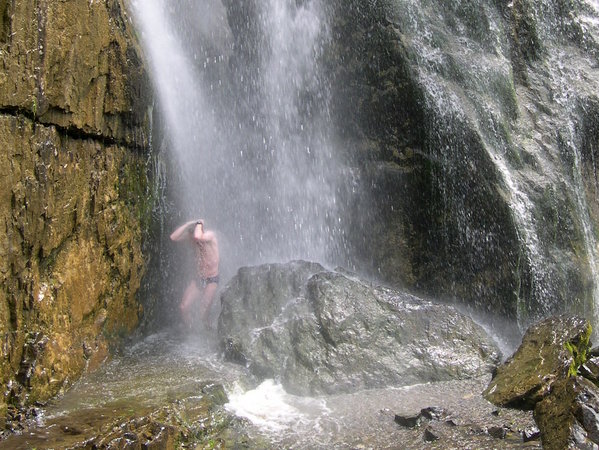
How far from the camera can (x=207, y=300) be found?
804 centimetres

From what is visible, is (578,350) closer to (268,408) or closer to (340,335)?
(340,335)

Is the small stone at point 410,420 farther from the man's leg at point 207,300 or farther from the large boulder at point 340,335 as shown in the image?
the man's leg at point 207,300

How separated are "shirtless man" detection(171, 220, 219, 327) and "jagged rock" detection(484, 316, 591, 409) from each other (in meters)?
3.91

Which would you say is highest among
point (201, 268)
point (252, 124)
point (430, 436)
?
point (252, 124)

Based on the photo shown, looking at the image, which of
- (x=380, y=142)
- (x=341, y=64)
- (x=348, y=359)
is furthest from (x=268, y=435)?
(x=341, y=64)

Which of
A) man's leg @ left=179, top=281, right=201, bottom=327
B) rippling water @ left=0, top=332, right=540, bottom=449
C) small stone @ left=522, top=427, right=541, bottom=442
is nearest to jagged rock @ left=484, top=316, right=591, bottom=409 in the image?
rippling water @ left=0, top=332, right=540, bottom=449

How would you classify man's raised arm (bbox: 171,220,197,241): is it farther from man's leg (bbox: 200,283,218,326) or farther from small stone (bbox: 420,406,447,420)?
small stone (bbox: 420,406,447,420)

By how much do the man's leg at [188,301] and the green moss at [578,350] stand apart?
4739 millimetres

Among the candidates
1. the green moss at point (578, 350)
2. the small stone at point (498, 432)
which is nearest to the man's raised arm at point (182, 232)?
the small stone at point (498, 432)

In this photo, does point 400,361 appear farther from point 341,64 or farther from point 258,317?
point 341,64

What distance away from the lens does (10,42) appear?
185 inches

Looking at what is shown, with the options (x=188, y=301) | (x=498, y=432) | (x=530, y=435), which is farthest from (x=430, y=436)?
(x=188, y=301)

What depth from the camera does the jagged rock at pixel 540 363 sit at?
551 cm

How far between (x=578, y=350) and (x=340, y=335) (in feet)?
8.33
